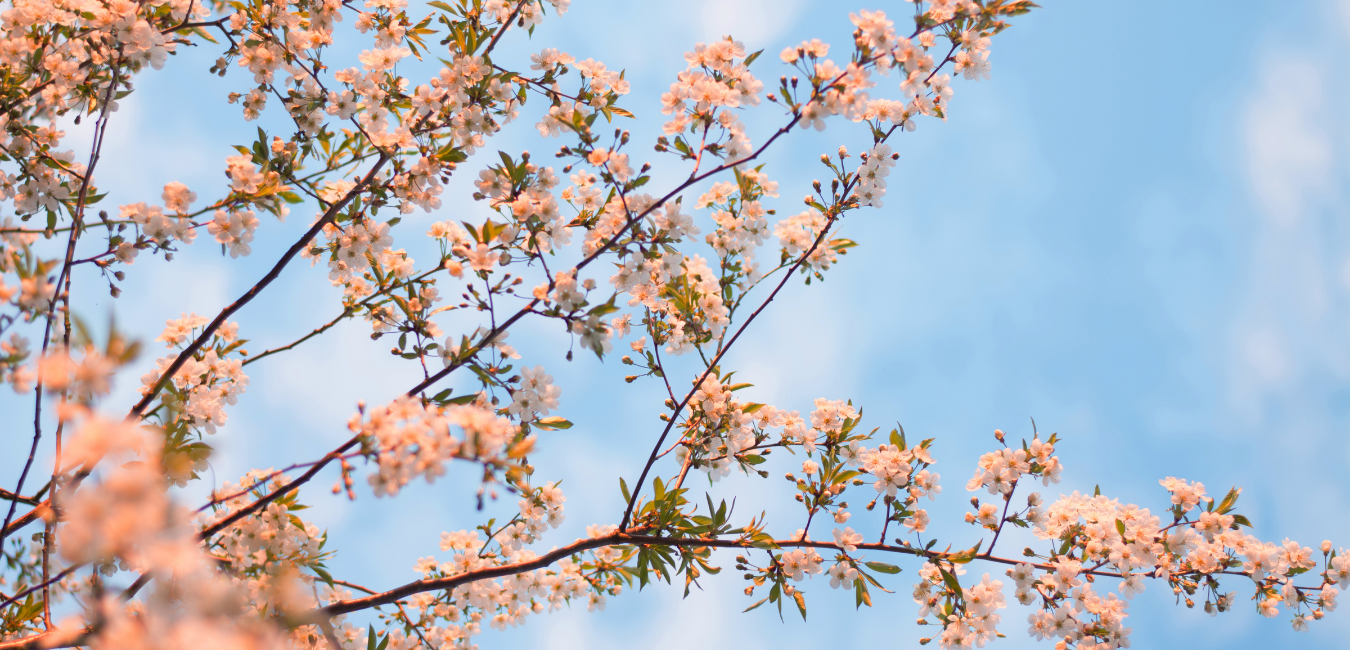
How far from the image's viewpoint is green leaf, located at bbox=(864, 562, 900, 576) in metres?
3.61

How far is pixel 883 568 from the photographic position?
143 inches

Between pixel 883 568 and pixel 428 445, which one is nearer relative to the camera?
pixel 428 445

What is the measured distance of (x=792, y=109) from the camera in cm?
288

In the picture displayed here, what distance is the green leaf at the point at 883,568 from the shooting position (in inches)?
142

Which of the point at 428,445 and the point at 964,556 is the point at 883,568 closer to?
the point at 964,556

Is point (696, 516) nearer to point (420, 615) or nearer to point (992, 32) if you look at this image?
point (420, 615)

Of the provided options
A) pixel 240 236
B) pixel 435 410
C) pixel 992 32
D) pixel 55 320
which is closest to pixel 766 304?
pixel 992 32

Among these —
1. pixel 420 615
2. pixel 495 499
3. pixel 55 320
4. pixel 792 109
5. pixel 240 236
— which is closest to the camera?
pixel 495 499

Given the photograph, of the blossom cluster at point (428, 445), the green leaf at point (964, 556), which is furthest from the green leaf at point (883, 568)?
the blossom cluster at point (428, 445)

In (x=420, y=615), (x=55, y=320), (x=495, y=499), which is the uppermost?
(x=55, y=320)

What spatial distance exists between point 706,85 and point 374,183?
198cm

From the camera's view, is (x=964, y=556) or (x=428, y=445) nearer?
(x=428, y=445)

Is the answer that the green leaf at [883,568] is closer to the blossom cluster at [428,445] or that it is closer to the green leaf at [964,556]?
the green leaf at [964,556]

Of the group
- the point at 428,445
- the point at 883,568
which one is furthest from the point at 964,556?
the point at 428,445
